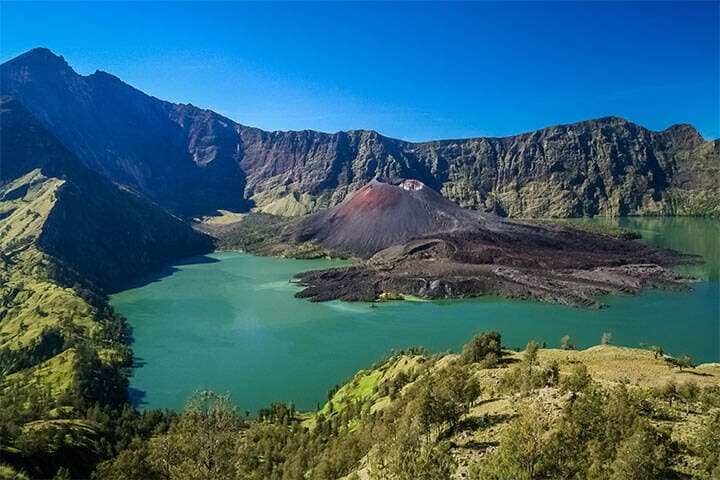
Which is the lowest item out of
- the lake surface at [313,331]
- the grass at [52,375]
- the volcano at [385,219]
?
A: the grass at [52,375]

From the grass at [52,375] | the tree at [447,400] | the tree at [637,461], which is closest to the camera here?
the tree at [637,461]

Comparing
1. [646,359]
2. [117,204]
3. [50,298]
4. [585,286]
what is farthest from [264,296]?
[117,204]

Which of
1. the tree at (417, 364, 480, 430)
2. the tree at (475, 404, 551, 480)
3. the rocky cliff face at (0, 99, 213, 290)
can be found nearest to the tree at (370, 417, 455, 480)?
the tree at (475, 404, 551, 480)

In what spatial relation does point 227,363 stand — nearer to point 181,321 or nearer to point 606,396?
point 181,321

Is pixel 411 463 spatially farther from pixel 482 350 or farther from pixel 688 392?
pixel 482 350

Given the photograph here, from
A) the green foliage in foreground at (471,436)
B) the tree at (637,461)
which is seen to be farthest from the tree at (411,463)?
the tree at (637,461)

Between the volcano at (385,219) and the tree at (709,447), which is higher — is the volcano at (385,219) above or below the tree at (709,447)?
above

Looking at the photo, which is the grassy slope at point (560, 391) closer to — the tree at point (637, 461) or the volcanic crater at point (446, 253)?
the tree at point (637, 461)

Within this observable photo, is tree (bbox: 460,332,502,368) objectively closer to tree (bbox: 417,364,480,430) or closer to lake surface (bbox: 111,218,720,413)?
tree (bbox: 417,364,480,430)

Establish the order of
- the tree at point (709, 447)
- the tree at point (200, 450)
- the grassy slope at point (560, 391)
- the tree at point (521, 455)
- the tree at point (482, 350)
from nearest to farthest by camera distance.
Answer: the tree at point (521, 455)
the tree at point (709, 447)
the grassy slope at point (560, 391)
the tree at point (200, 450)
the tree at point (482, 350)
